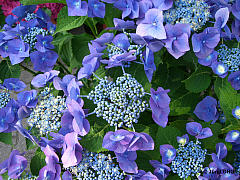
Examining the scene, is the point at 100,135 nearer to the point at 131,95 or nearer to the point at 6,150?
the point at 131,95

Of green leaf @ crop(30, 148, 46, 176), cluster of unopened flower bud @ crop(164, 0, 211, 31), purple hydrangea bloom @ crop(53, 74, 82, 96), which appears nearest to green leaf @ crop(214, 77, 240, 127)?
cluster of unopened flower bud @ crop(164, 0, 211, 31)

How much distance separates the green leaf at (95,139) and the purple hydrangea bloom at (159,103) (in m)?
0.13

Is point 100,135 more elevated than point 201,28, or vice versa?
point 201,28

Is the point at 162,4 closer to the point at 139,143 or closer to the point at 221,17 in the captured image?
the point at 221,17

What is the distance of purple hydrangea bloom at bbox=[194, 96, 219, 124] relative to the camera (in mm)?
968

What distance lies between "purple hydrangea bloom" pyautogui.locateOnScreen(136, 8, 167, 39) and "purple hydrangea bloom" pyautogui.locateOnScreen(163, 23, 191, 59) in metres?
0.03

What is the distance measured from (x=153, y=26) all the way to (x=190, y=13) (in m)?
0.16

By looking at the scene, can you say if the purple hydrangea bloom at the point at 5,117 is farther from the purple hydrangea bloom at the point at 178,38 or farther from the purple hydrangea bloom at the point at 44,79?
the purple hydrangea bloom at the point at 178,38

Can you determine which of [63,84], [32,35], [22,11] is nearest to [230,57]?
[63,84]

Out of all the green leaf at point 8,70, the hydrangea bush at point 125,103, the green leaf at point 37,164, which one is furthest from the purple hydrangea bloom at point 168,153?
the green leaf at point 8,70

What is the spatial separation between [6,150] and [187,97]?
1.15m

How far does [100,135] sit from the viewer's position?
27.9 inches

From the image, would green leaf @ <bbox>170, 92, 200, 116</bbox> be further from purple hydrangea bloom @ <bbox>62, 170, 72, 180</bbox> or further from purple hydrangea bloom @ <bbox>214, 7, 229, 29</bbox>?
purple hydrangea bloom @ <bbox>62, 170, 72, 180</bbox>

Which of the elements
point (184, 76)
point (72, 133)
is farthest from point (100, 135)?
point (184, 76)
